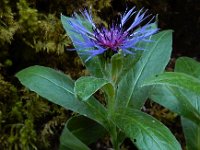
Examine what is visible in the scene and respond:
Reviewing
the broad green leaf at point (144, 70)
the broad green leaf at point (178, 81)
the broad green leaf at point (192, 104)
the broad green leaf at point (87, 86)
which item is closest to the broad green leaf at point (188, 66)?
the broad green leaf at point (192, 104)

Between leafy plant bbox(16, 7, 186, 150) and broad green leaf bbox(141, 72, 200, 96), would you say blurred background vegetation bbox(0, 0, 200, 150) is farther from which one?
broad green leaf bbox(141, 72, 200, 96)

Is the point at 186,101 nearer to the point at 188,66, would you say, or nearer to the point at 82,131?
the point at 188,66

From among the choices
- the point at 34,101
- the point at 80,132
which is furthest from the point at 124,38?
the point at 34,101

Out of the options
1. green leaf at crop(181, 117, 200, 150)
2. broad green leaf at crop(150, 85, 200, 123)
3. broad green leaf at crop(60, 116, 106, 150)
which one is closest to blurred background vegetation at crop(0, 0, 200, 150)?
broad green leaf at crop(60, 116, 106, 150)

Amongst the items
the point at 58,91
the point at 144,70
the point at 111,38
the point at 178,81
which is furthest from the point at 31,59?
the point at 178,81

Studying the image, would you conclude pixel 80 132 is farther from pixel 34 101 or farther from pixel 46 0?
pixel 46 0
